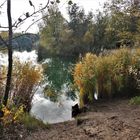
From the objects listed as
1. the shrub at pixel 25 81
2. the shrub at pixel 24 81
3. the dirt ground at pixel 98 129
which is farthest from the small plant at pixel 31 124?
the shrub at pixel 25 81

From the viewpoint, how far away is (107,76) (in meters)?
13.0

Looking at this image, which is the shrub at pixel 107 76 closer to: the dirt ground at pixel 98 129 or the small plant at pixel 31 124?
the dirt ground at pixel 98 129

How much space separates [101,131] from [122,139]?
79 cm

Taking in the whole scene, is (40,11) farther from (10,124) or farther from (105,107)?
(105,107)

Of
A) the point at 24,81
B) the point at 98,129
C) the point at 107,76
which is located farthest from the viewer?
the point at 107,76

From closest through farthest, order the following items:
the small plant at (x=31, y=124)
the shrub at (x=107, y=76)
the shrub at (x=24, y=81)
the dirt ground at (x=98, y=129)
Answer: the dirt ground at (x=98, y=129) < the small plant at (x=31, y=124) < the shrub at (x=24, y=81) < the shrub at (x=107, y=76)

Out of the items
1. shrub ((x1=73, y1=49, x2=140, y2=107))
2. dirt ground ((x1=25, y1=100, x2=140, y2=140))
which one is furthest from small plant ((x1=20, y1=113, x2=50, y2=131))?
shrub ((x1=73, y1=49, x2=140, y2=107))

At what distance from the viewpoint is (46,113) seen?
1548 cm

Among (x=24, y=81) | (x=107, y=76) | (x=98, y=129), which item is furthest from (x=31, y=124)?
(x=107, y=76)

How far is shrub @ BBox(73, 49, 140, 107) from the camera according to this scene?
42.0ft

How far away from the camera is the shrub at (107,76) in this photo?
12797mm

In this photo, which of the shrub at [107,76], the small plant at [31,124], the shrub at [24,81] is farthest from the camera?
the shrub at [107,76]

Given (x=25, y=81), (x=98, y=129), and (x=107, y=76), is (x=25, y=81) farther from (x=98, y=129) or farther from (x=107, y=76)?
(x=98, y=129)

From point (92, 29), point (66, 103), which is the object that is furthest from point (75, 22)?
point (66, 103)
